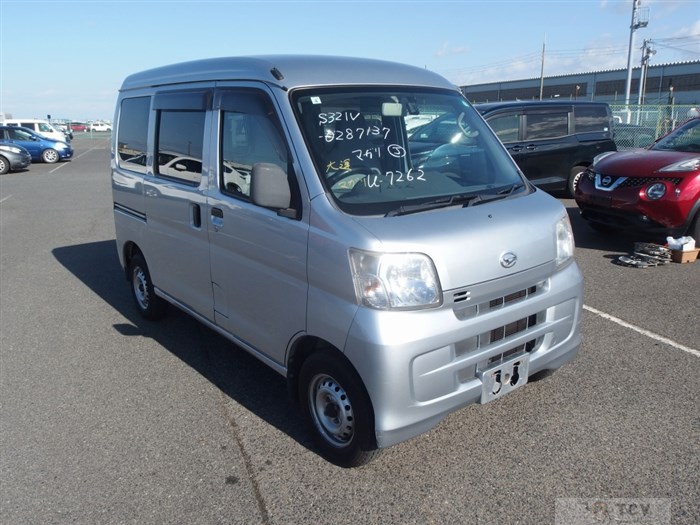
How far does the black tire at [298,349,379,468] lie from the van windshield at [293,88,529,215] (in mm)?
825

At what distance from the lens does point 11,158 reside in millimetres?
21797

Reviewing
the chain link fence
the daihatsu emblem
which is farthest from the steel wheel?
the chain link fence

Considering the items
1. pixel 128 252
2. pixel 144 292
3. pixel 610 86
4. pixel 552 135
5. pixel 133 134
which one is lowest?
pixel 144 292

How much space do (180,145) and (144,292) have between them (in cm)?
178

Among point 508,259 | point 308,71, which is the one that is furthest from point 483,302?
point 308,71

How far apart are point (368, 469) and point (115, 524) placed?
1.28m

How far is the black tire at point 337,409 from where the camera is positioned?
2.85m

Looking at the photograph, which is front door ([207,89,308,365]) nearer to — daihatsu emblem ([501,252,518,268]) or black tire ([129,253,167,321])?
daihatsu emblem ([501,252,518,268])

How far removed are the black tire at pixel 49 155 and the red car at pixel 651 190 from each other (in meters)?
25.0

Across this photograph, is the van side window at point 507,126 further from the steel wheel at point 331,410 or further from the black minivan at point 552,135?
the steel wheel at point 331,410

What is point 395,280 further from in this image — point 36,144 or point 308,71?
point 36,144

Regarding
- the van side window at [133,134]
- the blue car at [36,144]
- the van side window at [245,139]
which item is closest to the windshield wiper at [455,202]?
the van side window at [245,139]

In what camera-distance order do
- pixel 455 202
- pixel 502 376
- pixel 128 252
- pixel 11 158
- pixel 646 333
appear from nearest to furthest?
pixel 502 376 → pixel 455 202 → pixel 646 333 → pixel 128 252 → pixel 11 158

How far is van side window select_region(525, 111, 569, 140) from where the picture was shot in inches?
411
